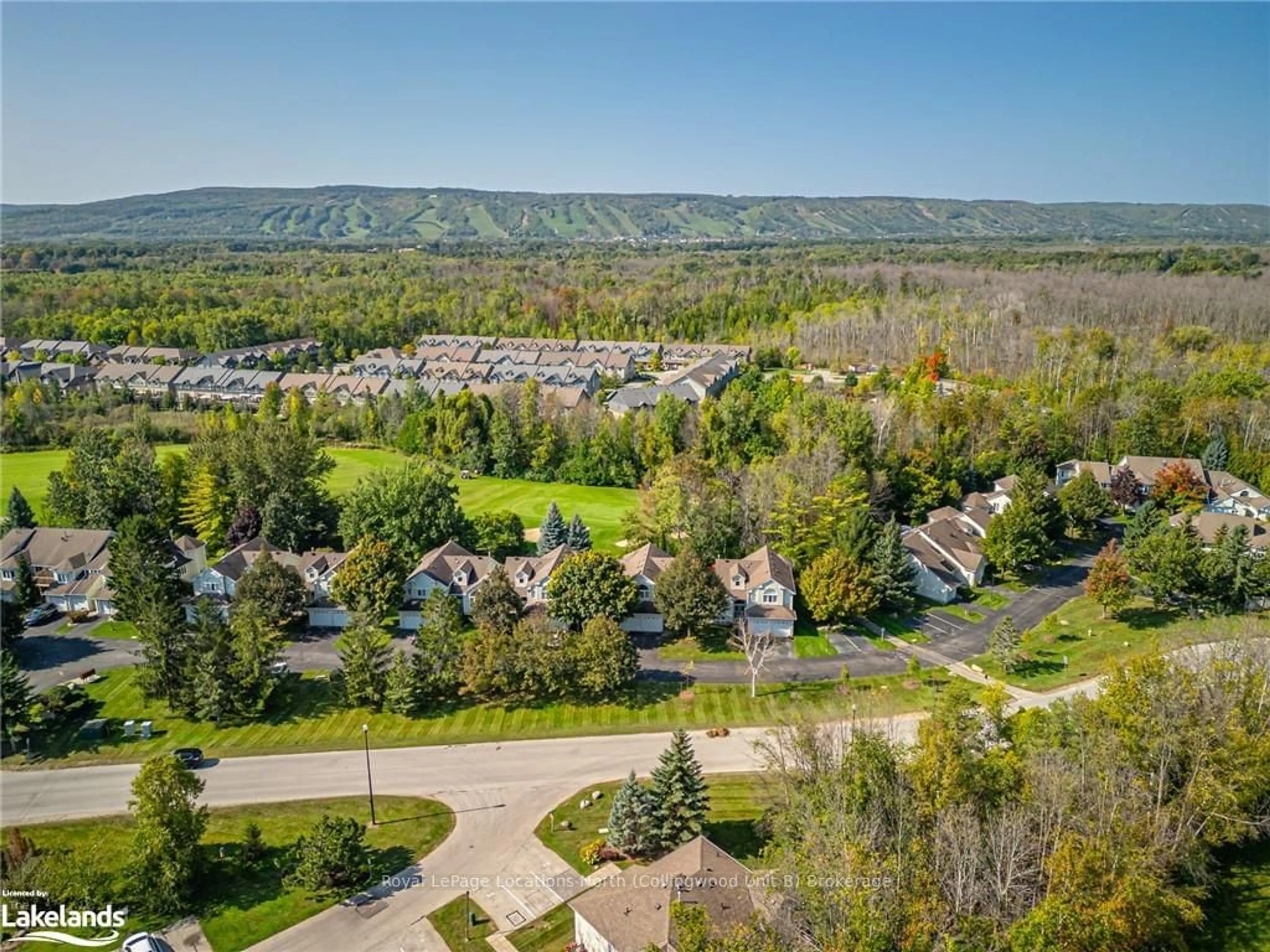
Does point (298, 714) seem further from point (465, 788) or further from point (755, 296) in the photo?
point (755, 296)

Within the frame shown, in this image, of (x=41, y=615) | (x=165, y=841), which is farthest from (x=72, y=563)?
(x=165, y=841)

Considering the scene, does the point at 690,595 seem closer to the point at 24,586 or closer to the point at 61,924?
the point at 61,924

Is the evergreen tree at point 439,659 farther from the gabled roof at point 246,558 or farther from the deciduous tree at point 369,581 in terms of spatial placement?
the gabled roof at point 246,558

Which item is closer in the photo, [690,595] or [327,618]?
[690,595]

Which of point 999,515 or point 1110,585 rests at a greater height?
point 999,515

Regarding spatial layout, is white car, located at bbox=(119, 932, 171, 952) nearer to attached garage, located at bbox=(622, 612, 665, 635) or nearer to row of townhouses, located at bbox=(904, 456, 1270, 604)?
attached garage, located at bbox=(622, 612, 665, 635)

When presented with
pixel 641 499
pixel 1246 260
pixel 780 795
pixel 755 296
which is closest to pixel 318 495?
pixel 641 499

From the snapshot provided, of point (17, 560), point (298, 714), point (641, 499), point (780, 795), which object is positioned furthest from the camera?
point (641, 499)
